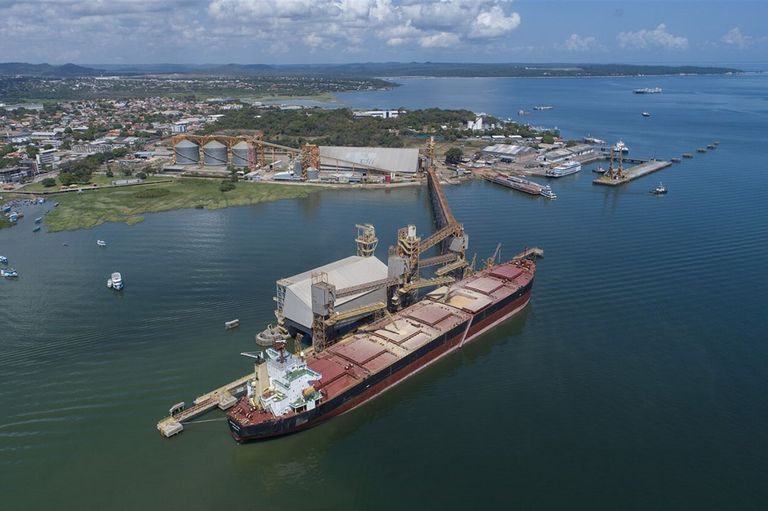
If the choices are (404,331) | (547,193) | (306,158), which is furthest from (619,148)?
(404,331)

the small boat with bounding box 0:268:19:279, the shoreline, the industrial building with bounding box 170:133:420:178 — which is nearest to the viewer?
the small boat with bounding box 0:268:19:279

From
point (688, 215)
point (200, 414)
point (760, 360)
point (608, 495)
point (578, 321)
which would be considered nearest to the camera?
point (608, 495)

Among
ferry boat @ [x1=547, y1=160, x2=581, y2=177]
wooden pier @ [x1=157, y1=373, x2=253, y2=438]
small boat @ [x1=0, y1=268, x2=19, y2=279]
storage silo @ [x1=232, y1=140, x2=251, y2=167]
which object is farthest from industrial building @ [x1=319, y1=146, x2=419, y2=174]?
wooden pier @ [x1=157, y1=373, x2=253, y2=438]

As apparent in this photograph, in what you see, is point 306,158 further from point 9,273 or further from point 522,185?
point 9,273

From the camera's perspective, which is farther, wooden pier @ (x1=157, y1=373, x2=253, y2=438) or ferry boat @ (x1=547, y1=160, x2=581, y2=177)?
ferry boat @ (x1=547, y1=160, x2=581, y2=177)

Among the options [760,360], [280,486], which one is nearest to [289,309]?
[280,486]

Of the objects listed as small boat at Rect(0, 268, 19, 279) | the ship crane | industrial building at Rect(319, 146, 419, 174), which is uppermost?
industrial building at Rect(319, 146, 419, 174)

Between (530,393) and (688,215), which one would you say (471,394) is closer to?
(530,393)

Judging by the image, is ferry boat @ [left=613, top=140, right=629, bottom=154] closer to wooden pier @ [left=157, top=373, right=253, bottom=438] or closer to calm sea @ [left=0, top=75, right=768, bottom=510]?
calm sea @ [left=0, top=75, right=768, bottom=510]
